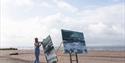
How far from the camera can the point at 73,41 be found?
2217 centimetres

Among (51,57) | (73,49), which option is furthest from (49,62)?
(73,49)

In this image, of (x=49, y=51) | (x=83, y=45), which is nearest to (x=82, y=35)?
(x=83, y=45)

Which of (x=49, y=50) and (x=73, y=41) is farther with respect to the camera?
(x=49, y=50)

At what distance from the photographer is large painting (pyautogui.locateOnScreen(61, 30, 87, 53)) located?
21.5 metres

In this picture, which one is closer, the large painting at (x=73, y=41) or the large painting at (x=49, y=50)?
the large painting at (x=73, y=41)

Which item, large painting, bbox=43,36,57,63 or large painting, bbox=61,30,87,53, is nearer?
large painting, bbox=61,30,87,53

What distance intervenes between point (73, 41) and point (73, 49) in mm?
490

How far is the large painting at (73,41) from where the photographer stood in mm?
21542

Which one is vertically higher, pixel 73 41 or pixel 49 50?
pixel 73 41

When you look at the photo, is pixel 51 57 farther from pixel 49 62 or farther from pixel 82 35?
pixel 82 35

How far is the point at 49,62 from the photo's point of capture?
23.0m

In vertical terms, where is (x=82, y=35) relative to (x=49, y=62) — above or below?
above

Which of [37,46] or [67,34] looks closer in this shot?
[67,34]

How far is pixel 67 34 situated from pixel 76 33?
Result: 3.17 feet
